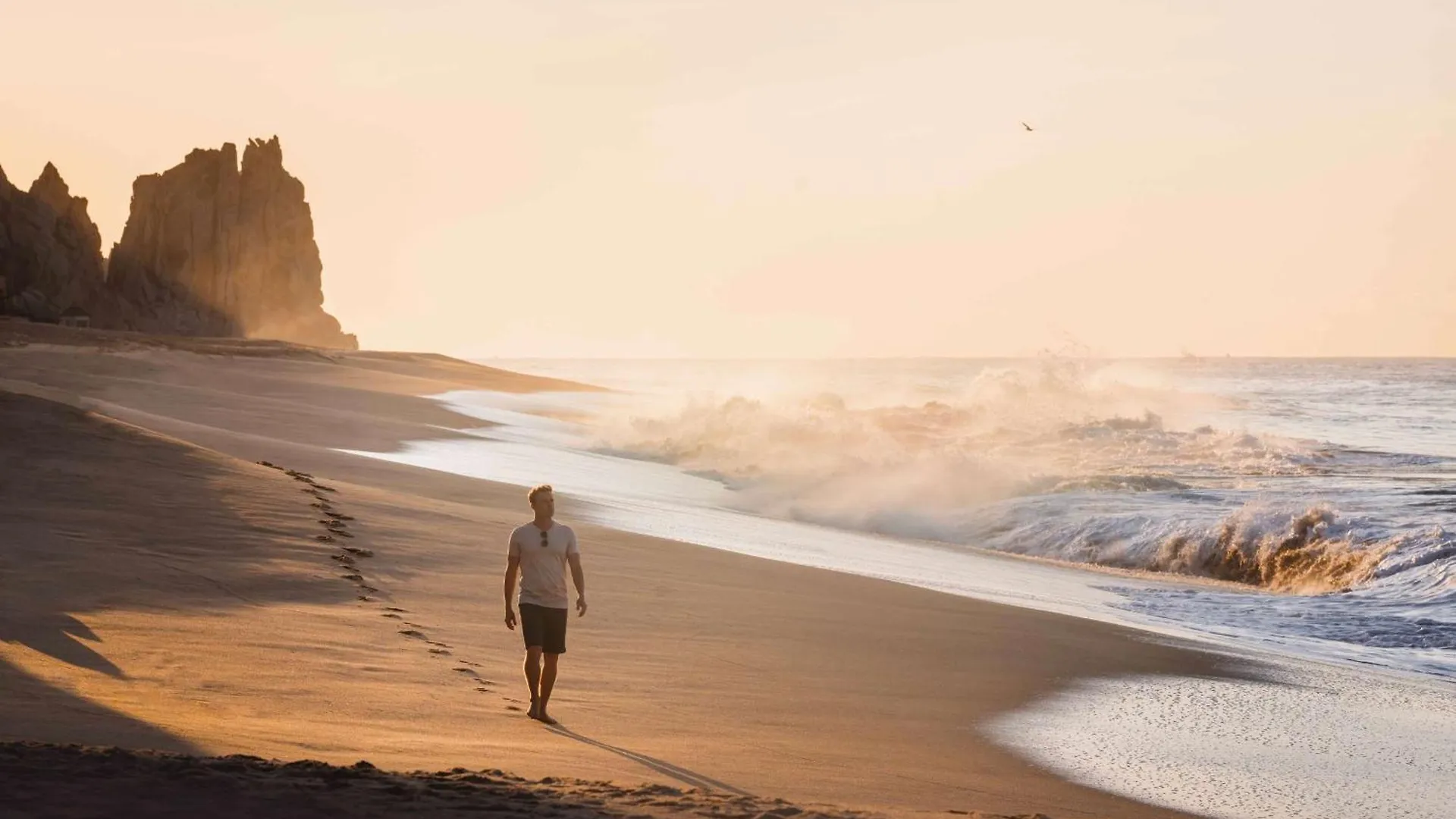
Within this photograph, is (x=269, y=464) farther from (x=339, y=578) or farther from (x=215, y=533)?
(x=339, y=578)

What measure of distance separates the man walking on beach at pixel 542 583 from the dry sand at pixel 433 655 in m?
0.38

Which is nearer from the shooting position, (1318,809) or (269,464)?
(1318,809)

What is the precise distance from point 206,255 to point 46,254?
2756 cm

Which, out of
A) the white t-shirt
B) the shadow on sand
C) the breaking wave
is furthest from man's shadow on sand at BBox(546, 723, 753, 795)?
the breaking wave

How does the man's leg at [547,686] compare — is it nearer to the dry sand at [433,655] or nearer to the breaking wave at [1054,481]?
the dry sand at [433,655]

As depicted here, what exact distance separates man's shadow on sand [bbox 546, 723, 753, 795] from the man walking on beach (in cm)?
45

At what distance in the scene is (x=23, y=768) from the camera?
4875mm

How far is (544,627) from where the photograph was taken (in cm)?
769

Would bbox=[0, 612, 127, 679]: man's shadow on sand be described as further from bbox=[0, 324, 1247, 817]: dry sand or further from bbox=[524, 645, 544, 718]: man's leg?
bbox=[524, 645, 544, 718]: man's leg

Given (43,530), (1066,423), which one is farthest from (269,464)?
(1066,423)

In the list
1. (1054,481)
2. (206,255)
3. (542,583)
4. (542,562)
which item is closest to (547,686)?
(542,583)

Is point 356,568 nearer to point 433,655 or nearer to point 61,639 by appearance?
point 433,655

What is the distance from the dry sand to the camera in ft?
20.0

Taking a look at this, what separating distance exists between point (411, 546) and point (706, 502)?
11296 mm
